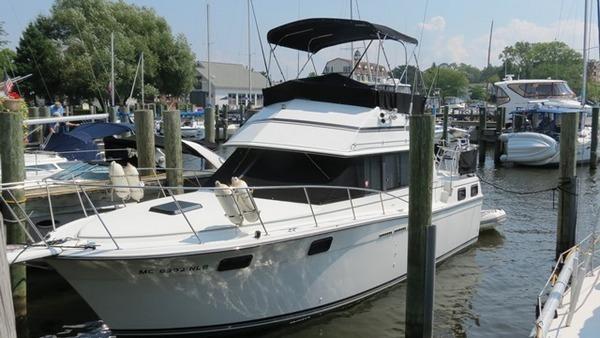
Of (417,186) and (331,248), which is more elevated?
(417,186)

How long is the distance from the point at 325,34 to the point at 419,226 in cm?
533

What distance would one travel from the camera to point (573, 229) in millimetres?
10430

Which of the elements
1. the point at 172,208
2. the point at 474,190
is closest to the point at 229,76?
the point at 474,190

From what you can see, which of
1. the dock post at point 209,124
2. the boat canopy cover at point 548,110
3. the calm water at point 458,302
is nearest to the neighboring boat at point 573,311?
the calm water at point 458,302

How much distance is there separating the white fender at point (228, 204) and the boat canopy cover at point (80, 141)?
29.1 feet

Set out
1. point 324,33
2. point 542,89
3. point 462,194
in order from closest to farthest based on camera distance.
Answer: point 462,194, point 324,33, point 542,89

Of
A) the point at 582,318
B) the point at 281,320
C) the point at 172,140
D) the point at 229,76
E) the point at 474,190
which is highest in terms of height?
the point at 229,76

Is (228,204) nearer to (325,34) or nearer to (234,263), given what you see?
(234,263)

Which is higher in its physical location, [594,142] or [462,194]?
[594,142]

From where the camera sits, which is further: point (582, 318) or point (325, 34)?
point (325, 34)

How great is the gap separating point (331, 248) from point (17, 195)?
4392 mm

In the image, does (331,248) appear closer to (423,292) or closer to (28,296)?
(423,292)

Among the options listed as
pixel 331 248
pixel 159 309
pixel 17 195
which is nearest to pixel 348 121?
pixel 331 248

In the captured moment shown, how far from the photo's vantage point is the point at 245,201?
270 inches
